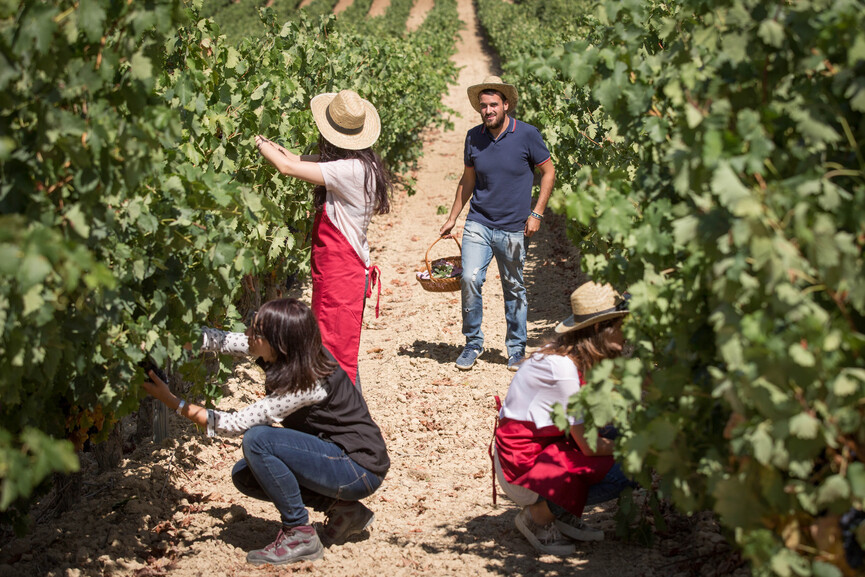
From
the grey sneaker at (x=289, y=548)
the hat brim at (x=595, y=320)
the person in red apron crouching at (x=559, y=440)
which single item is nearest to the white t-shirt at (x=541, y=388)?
→ the person in red apron crouching at (x=559, y=440)

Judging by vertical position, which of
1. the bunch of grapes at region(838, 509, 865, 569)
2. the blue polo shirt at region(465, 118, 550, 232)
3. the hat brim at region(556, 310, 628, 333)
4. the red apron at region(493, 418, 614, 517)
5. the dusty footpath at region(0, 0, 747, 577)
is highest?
the bunch of grapes at region(838, 509, 865, 569)

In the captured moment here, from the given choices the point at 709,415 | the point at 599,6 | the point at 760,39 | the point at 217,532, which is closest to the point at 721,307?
the point at 709,415

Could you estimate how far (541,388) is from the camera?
11.0 feet

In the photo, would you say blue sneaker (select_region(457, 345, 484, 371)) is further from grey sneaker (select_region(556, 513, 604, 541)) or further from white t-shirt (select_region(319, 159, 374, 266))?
grey sneaker (select_region(556, 513, 604, 541))

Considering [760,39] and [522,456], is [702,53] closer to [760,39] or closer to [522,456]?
[760,39]

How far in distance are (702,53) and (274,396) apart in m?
2.02

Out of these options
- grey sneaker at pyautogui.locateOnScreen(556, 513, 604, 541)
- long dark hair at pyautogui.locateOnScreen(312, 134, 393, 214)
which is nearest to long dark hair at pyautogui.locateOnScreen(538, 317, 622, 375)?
grey sneaker at pyautogui.locateOnScreen(556, 513, 604, 541)

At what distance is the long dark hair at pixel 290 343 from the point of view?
3262 mm

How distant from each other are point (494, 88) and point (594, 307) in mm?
2563

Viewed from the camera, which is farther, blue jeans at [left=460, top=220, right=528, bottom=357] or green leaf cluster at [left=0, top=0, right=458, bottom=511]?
blue jeans at [left=460, top=220, right=528, bottom=357]

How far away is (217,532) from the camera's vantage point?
12.5 ft

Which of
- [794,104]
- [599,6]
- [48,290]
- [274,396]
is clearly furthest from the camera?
[274,396]

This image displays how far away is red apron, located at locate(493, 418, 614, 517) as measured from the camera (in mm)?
3352

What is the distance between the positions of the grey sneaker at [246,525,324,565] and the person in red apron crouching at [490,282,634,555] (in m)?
0.84
